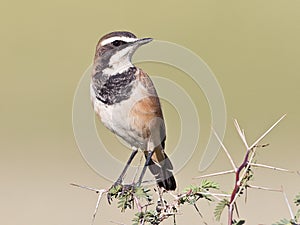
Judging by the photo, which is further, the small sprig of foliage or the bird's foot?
the bird's foot

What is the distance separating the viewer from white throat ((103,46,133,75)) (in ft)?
16.6

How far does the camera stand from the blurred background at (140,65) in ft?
30.8

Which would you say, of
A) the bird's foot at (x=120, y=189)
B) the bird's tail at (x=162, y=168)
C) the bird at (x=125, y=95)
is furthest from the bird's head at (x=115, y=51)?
the bird's foot at (x=120, y=189)

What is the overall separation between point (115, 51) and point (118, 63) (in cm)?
9

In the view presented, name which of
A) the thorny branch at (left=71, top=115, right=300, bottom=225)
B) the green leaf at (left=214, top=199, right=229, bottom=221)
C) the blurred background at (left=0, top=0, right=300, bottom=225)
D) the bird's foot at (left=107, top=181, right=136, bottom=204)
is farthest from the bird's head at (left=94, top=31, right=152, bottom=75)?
the green leaf at (left=214, top=199, right=229, bottom=221)

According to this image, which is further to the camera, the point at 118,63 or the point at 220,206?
the point at 118,63

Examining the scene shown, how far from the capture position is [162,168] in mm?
5098

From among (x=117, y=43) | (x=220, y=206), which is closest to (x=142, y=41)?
(x=117, y=43)

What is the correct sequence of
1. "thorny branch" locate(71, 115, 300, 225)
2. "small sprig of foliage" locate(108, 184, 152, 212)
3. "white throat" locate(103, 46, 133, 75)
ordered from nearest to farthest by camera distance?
"thorny branch" locate(71, 115, 300, 225)
"small sprig of foliage" locate(108, 184, 152, 212)
"white throat" locate(103, 46, 133, 75)

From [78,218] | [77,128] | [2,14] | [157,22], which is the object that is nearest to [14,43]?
[2,14]

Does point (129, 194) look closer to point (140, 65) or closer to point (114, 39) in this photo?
point (114, 39)

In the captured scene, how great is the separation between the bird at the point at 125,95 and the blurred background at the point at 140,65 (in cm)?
170

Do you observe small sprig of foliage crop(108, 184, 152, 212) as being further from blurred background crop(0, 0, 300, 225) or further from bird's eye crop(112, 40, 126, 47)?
blurred background crop(0, 0, 300, 225)

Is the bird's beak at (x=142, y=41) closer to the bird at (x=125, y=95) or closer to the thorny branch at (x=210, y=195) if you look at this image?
the bird at (x=125, y=95)
